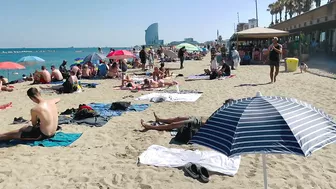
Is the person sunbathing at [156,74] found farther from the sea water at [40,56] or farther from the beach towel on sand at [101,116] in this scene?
the sea water at [40,56]

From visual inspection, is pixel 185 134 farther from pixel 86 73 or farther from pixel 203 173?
pixel 86 73

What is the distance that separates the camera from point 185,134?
204 inches

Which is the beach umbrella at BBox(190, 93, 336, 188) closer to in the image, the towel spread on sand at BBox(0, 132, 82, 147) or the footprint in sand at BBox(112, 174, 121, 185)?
the footprint in sand at BBox(112, 174, 121, 185)

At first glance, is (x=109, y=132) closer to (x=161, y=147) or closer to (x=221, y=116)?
(x=161, y=147)

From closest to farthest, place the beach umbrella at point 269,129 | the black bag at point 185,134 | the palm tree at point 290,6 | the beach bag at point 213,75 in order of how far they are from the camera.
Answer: the beach umbrella at point 269,129 < the black bag at point 185,134 < the beach bag at point 213,75 < the palm tree at point 290,6

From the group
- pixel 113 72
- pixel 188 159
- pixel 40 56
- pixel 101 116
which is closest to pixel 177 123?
pixel 188 159

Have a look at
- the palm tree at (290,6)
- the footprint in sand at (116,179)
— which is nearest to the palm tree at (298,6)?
the palm tree at (290,6)

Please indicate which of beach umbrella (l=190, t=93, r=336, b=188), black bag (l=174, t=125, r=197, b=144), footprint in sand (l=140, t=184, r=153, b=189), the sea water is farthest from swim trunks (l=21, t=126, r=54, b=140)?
the sea water

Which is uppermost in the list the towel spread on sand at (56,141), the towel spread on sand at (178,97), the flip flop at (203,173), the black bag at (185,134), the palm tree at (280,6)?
the palm tree at (280,6)

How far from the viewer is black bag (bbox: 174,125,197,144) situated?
5.15 m

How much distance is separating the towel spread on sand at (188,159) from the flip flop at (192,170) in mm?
141

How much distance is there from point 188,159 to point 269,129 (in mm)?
2396

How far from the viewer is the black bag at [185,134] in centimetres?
515

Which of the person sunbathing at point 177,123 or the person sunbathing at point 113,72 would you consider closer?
the person sunbathing at point 177,123
